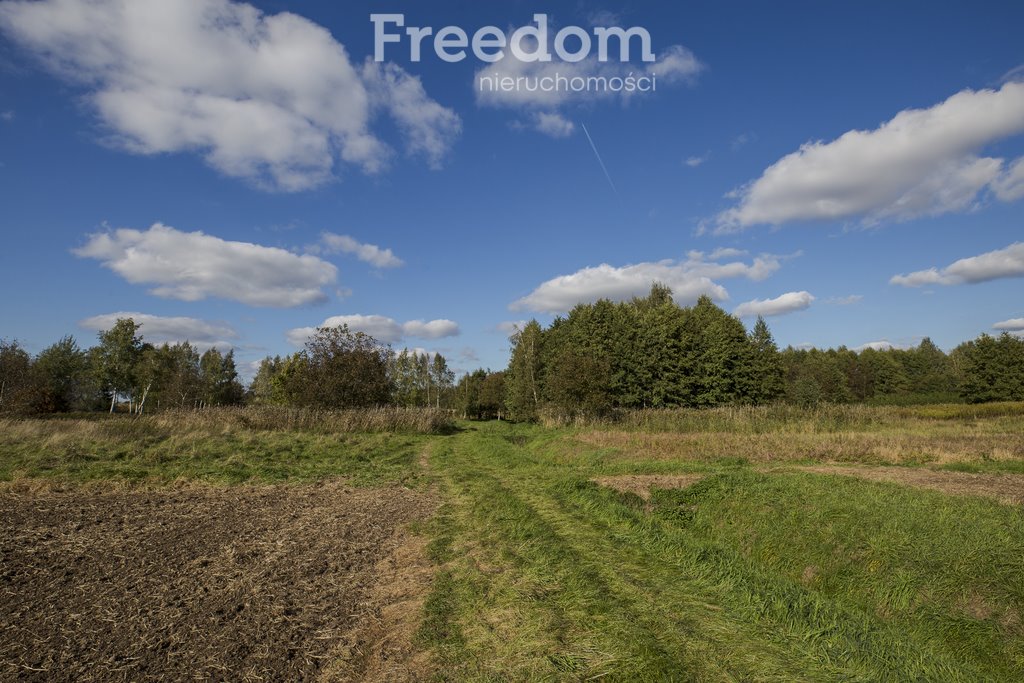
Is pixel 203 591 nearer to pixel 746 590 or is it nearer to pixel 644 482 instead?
pixel 746 590

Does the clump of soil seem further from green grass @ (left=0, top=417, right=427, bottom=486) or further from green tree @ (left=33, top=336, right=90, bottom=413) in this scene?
green tree @ (left=33, top=336, right=90, bottom=413)

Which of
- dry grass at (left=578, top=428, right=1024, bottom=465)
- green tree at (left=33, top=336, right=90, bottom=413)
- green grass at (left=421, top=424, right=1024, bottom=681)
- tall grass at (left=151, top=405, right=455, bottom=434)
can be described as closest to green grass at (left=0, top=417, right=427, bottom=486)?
tall grass at (left=151, top=405, right=455, bottom=434)

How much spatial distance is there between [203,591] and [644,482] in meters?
9.78

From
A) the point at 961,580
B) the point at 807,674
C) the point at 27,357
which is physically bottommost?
the point at 807,674

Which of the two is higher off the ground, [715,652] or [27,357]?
[27,357]

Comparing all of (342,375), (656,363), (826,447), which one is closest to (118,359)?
(342,375)

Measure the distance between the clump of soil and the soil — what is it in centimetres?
411

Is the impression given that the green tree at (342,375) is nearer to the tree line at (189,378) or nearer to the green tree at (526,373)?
the tree line at (189,378)

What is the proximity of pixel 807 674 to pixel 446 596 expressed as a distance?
3.99 metres

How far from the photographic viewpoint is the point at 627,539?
8508mm

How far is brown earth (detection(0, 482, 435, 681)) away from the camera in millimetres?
4652

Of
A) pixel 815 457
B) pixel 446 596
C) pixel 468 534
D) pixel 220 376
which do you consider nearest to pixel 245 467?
pixel 468 534

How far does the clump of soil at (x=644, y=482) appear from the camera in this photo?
11.6 meters

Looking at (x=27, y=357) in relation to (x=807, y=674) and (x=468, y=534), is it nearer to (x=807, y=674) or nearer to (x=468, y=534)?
(x=468, y=534)
